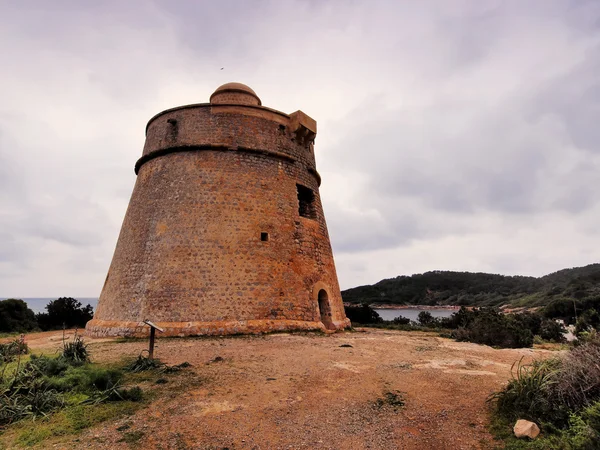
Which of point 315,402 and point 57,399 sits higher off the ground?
point 57,399

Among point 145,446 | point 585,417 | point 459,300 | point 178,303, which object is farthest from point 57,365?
point 459,300

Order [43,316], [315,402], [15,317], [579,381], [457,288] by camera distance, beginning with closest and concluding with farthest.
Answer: [579,381]
[315,402]
[15,317]
[43,316]
[457,288]

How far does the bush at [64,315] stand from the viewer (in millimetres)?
19094

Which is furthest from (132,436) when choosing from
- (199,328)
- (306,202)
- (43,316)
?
(43,316)

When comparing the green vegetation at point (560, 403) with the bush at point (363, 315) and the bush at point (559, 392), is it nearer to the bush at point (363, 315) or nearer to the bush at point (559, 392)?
the bush at point (559, 392)

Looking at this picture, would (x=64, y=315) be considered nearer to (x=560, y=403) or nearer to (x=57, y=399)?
(x=57, y=399)

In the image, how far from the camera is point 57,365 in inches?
234

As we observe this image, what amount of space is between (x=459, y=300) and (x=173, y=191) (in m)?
49.9

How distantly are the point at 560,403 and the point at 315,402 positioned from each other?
114 inches

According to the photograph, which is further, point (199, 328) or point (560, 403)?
point (199, 328)

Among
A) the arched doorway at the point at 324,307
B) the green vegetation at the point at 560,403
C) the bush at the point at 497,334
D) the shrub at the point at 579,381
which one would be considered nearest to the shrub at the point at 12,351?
A: the arched doorway at the point at 324,307

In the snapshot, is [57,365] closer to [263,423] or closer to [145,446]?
[145,446]

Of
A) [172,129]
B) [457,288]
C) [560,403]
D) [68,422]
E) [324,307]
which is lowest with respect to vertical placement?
[560,403]

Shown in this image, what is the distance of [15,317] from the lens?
17.7 meters
